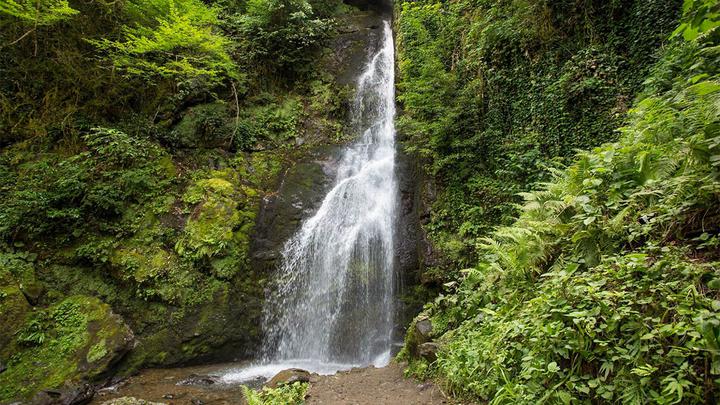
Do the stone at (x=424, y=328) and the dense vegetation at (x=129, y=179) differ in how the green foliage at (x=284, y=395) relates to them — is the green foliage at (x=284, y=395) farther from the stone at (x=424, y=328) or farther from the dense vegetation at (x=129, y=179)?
the dense vegetation at (x=129, y=179)

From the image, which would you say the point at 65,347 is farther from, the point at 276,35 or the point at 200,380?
the point at 276,35

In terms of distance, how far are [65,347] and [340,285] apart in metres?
5.76

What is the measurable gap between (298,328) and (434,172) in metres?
5.02

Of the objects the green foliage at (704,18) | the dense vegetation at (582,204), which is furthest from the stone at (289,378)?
the green foliage at (704,18)

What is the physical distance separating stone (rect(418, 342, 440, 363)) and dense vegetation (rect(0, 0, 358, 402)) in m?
4.98

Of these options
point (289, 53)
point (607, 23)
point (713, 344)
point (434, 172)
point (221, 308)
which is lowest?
point (221, 308)

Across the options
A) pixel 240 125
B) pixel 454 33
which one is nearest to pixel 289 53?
pixel 240 125

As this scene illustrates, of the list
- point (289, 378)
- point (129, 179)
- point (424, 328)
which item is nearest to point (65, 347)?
point (129, 179)

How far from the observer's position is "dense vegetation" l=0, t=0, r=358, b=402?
7.68 metres

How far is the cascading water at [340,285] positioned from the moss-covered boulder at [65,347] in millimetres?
2625

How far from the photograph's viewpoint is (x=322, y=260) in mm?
9430

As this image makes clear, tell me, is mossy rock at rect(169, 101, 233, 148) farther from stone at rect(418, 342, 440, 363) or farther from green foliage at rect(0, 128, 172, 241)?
stone at rect(418, 342, 440, 363)

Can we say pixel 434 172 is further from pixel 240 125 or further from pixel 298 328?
pixel 240 125

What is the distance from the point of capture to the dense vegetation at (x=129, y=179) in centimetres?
768
